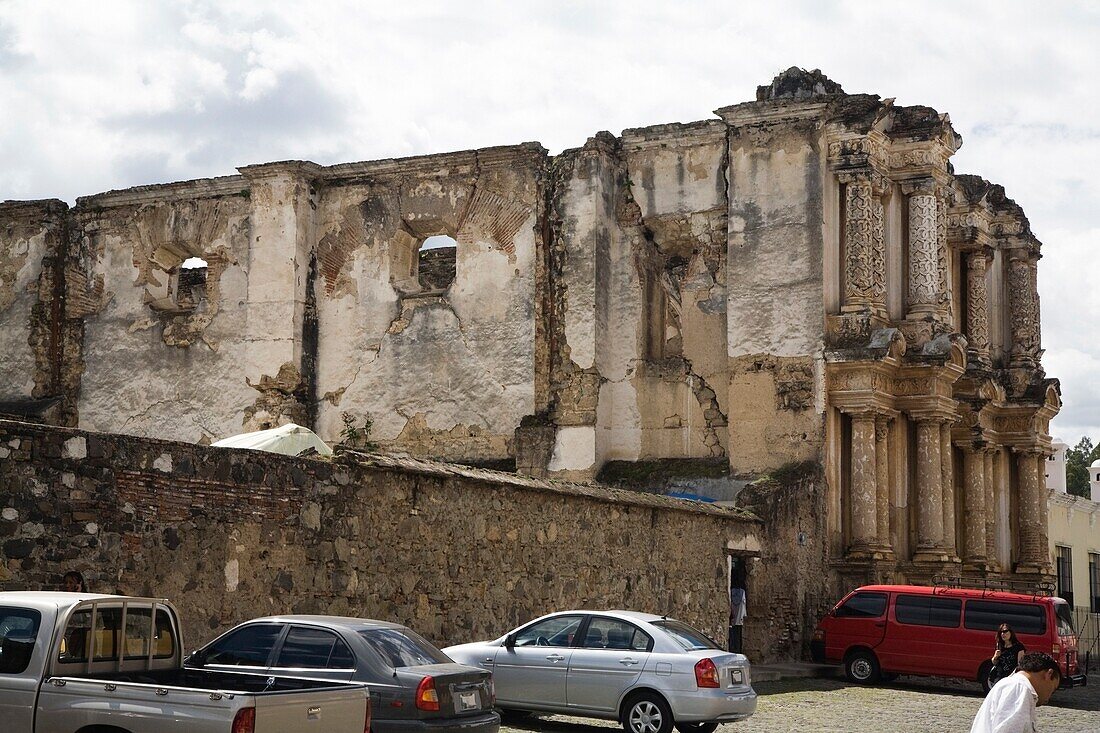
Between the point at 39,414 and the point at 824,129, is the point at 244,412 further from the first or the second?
the point at 824,129

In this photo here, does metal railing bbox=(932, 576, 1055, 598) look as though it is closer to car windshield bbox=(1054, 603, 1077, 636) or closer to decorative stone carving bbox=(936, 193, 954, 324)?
car windshield bbox=(1054, 603, 1077, 636)

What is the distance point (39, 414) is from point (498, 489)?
1613 centimetres

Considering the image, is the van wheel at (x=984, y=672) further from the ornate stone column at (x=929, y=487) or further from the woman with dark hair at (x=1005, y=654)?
the ornate stone column at (x=929, y=487)

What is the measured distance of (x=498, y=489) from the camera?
57.2ft

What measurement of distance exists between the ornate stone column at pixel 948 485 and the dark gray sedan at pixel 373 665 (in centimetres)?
1846

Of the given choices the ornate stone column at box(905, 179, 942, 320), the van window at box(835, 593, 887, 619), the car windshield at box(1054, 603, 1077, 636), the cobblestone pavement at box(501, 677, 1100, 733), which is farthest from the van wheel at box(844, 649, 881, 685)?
the ornate stone column at box(905, 179, 942, 320)

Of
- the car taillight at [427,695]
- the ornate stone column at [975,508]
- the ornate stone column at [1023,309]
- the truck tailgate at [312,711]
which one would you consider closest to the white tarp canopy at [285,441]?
the car taillight at [427,695]

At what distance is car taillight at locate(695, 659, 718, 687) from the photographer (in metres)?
14.0

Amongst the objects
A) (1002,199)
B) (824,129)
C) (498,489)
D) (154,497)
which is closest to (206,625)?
(154,497)

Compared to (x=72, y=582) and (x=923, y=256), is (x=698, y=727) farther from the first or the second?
(x=923, y=256)

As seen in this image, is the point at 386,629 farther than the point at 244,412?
No

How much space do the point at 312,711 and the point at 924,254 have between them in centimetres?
2144

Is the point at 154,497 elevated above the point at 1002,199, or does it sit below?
below

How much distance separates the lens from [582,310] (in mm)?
26609
